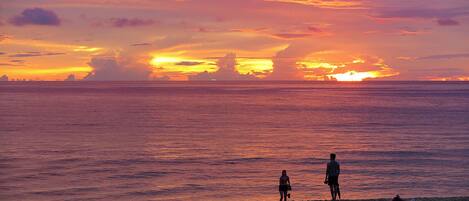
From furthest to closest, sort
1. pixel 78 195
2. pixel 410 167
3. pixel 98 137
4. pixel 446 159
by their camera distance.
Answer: pixel 98 137, pixel 446 159, pixel 410 167, pixel 78 195

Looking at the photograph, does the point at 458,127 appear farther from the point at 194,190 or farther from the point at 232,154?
the point at 194,190

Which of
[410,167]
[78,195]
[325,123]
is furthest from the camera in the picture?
[325,123]

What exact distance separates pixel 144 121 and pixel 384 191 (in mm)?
62704

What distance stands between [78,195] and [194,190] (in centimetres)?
667

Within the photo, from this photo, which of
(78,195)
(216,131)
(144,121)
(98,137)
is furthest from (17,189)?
(144,121)

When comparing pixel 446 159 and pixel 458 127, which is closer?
pixel 446 159

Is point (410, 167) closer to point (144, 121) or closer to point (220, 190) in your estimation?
point (220, 190)

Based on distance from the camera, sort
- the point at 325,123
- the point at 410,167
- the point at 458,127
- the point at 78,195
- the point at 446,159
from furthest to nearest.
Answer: the point at 325,123 → the point at 458,127 → the point at 446,159 → the point at 410,167 → the point at 78,195

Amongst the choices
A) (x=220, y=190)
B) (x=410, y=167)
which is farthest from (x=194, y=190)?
(x=410, y=167)

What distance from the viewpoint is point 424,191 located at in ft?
116

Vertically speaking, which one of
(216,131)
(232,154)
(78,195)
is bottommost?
(78,195)

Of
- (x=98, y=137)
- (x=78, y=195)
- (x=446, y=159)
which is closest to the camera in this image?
(x=78, y=195)

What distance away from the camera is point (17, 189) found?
3638 centimetres

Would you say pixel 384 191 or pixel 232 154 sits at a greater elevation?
pixel 232 154
